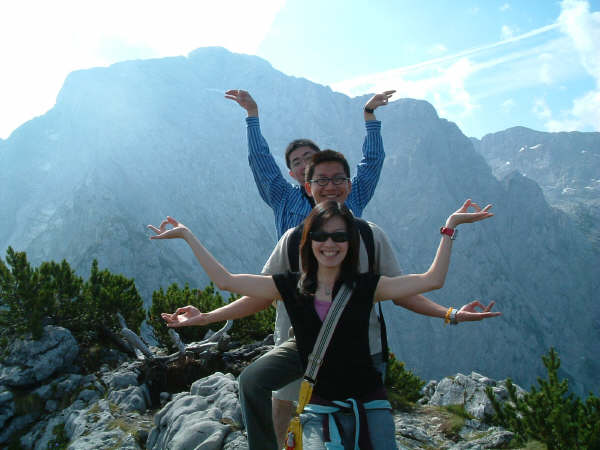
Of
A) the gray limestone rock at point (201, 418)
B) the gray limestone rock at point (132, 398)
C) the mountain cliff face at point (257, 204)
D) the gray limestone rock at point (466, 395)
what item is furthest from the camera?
the mountain cliff face at point (257, 204)

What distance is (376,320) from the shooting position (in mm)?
2857

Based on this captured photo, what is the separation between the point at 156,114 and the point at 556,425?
106m

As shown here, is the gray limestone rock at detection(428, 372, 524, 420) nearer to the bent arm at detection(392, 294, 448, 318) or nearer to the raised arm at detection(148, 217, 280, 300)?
the bent arm at detection(392, 294, 448, 318)

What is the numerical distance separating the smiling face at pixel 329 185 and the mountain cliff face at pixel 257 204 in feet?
221

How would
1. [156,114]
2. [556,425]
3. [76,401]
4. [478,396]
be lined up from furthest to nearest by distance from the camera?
1. [156,114]
2. [478,396]
3. [76,401]
4. [556,425]

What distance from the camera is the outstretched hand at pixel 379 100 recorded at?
13.8ft

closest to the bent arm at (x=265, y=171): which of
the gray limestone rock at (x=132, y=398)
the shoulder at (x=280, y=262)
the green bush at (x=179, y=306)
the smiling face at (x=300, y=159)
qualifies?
the smiling face at (x=300, y=159)

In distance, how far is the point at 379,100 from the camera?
426 cm

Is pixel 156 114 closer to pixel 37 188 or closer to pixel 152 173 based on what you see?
pixel 152 173

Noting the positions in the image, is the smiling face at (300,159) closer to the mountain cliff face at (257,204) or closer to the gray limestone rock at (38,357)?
the gray limestone rock at (38,357)

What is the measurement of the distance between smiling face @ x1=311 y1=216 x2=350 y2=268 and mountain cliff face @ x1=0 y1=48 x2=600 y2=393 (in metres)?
67.7

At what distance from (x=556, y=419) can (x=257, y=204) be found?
292 feet

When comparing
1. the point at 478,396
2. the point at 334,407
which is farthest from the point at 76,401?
the point at 478,396

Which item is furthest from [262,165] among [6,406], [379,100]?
[6,406]
